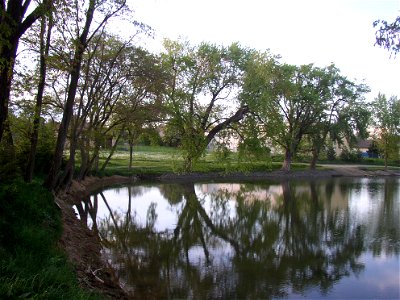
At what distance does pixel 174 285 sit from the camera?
1068cm

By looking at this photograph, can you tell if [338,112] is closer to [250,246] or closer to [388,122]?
[388,122]

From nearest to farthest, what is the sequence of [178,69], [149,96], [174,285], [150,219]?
[174,285] → [150,219] → [149,96] → [178,69]

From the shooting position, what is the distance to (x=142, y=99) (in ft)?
100

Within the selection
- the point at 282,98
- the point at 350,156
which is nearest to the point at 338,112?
the point at 282,98

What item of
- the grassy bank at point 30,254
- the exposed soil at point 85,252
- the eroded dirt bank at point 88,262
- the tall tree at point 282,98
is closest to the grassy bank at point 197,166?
the tall tree at point 282,98

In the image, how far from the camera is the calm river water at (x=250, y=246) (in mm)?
10727

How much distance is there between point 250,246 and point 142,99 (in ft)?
59.8

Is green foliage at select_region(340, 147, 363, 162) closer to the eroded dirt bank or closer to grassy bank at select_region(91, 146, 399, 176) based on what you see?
grassy bank at select_region(91, 146, 399, 176)

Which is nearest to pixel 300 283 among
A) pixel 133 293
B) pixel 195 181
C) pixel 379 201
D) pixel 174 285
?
pixel 174 285

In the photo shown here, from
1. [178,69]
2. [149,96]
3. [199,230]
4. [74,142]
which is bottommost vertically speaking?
[199,230]

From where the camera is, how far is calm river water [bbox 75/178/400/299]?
35.2 feet

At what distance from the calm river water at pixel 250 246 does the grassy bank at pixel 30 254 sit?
254 cm

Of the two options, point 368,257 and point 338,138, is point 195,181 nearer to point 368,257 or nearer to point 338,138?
point 338,138

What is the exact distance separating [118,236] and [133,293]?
23.1ft
